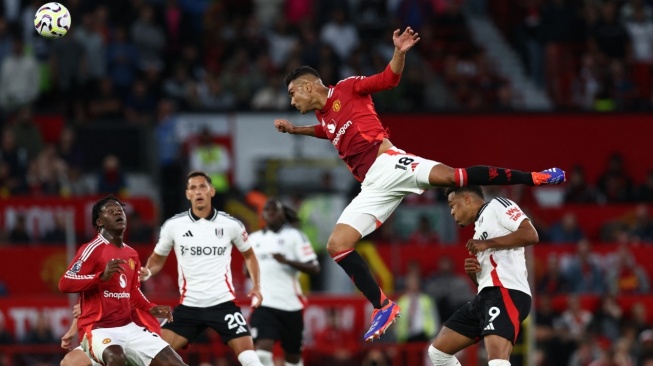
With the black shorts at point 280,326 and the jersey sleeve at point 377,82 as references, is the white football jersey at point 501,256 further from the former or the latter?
the black shorts at point 280,326

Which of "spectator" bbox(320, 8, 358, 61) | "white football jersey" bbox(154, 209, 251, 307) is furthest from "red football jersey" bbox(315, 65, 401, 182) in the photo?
"spectator" bbox(320, 8, 358, 61)

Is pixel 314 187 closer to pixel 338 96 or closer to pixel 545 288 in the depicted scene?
pixel 545 288

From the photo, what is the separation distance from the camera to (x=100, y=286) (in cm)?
1241

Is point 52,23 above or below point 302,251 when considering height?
above

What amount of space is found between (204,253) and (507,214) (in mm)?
3339

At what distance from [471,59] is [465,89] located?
1.30 metres

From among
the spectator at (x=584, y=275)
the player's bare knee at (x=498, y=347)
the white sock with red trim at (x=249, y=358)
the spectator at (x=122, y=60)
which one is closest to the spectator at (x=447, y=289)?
the spectator at (x=584, y=275)

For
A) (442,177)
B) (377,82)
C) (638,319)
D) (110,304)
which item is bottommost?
(638,319)

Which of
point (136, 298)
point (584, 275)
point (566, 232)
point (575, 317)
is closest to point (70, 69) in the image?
point (566, 232)

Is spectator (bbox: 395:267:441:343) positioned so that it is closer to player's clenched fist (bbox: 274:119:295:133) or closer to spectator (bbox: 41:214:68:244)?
spectator (bbox: 41:214:68:244)

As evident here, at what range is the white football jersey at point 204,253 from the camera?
13844mm

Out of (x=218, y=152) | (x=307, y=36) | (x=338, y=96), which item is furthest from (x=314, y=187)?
(x=338, y=96)

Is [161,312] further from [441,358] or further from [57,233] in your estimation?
[57,233]

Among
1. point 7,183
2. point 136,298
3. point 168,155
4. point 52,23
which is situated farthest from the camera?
point 168,155
